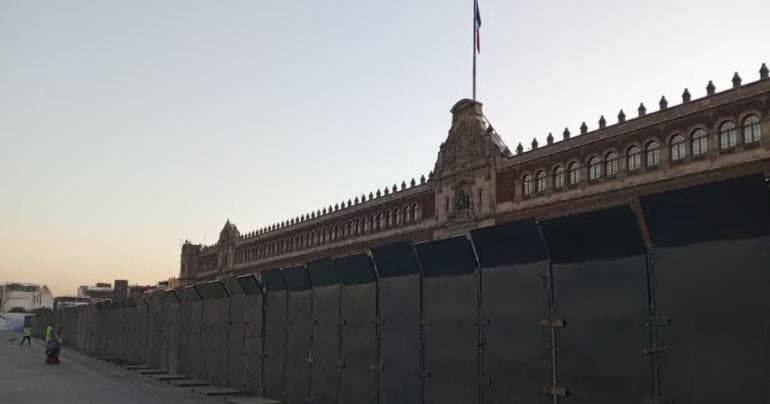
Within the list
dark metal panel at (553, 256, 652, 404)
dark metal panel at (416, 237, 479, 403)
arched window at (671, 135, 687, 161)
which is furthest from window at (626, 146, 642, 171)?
dark metal panel at (553, 256, 652, 404)

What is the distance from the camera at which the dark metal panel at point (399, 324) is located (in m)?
9.84

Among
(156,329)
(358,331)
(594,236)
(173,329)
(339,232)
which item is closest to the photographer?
(594,236)

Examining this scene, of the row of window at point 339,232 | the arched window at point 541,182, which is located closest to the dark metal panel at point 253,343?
the arched window at point 541,182

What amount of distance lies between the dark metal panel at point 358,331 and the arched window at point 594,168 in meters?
27.3

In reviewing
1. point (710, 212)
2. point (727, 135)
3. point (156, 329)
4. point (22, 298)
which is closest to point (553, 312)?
point (710, 212)

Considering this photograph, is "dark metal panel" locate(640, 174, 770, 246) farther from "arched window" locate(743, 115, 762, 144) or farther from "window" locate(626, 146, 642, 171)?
"window" locate(626, 146, 642, 171)

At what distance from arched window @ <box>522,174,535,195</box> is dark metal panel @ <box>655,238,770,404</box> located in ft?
113

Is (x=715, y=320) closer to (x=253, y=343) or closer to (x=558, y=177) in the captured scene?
(x=253, y=343)

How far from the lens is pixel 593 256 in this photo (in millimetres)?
7293

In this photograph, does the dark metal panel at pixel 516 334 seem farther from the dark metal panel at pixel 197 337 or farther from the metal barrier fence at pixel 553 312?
the dark metal panel at pixel 197 337

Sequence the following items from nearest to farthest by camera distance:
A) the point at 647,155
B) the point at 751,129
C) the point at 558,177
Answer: the point at 751,129 < the point at 647,155 < the point at 558,177

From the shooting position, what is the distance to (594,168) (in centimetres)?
3650

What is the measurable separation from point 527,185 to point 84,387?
28.7 meters

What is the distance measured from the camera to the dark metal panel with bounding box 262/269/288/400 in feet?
44.6
